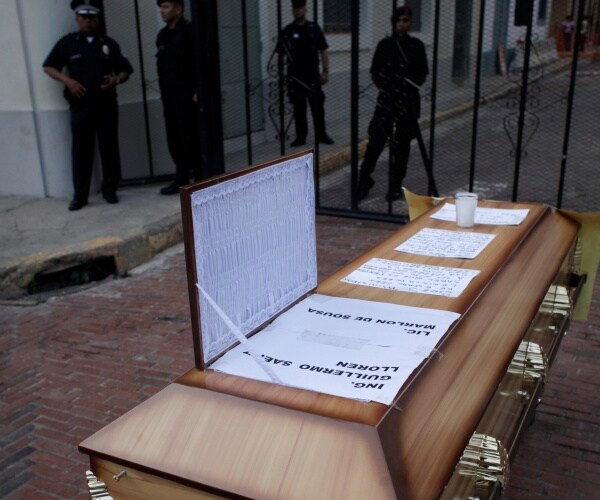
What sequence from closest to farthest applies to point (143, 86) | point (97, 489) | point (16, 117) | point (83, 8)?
point (97, 489)
point (83, 8)
point (16, 117)
point (143, 86)

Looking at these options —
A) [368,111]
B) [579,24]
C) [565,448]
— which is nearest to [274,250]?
[565,448]

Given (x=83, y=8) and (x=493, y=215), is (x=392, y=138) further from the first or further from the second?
(x=493, y=215)

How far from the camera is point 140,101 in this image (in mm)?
6879

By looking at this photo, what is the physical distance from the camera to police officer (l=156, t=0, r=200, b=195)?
607 cm

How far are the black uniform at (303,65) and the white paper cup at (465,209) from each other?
308 cm

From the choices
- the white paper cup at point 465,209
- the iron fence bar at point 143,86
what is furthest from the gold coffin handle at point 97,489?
the iron fence bar at point 143,86

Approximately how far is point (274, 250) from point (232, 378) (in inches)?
15.2

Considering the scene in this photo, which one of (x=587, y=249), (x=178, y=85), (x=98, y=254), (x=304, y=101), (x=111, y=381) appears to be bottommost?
(x=111, y=381)

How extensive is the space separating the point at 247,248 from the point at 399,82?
434 centimetres

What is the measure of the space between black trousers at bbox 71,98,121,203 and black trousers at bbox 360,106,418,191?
7.79 feet

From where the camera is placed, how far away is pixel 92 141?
595cm

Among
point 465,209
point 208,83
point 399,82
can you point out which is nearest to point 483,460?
point 465,209

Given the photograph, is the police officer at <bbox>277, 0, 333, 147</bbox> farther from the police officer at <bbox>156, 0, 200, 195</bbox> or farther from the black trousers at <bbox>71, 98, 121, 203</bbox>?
the black trousers at <bbox>71, 98, 121, 203</bbox>

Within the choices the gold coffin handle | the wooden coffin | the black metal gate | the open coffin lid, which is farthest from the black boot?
the gold coffin handle
